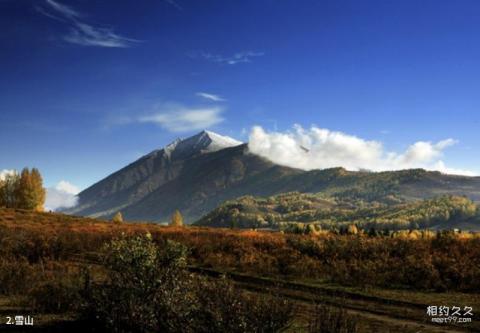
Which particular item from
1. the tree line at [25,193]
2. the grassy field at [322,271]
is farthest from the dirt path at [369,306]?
the tree line at [25,193]

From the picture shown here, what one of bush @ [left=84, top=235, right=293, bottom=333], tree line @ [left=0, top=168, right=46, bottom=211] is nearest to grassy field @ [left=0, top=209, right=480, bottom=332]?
bush @ [left=84, top=235, right=293, bottom=333]

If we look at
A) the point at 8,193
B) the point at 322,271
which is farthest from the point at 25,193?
the point at 322,271

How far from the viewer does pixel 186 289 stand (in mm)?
13781

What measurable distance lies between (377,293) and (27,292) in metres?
15.6

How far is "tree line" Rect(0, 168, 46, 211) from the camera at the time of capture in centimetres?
11481

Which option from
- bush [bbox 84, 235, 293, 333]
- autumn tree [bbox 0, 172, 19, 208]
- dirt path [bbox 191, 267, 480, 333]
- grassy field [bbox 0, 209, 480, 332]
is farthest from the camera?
autumn tree [bbox 0, 172, 19, 208]

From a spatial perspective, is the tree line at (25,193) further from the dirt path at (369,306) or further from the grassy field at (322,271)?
the dirt path at (369,306)

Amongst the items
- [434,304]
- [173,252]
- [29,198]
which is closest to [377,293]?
[434,304]

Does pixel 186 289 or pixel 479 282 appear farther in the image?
pixel 479 282

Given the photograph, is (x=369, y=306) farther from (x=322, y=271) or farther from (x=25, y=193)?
(x=25, y=193)

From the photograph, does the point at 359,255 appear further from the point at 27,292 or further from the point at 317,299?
the point at 27,292

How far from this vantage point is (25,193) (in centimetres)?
11538

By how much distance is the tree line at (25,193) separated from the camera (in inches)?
4520

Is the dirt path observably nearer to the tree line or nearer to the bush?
the bush
